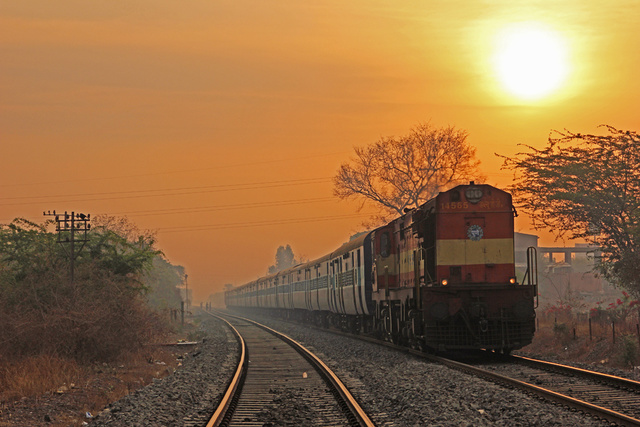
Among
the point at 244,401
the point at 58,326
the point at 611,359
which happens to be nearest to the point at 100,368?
the point at 58,326

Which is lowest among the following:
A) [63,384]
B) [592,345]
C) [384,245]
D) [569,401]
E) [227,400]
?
[63,384]

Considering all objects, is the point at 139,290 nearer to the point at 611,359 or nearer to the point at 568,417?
the point at 611,359

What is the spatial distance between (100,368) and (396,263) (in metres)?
9.53

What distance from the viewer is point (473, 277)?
18859mm

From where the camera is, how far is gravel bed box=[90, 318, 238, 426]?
10.9 meters

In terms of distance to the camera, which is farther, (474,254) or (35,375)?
(474,254)

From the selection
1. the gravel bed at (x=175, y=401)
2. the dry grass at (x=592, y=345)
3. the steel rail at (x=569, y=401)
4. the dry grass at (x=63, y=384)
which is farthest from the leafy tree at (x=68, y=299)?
the dry grass at (x=592, y=345)

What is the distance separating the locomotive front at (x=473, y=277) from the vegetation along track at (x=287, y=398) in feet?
11.2

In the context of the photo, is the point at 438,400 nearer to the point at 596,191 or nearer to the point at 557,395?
the point at 557,395

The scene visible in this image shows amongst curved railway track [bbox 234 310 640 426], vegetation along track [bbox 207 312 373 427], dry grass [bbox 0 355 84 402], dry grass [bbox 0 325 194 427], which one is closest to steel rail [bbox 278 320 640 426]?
curved railway track [bbox 234 310 640 426]

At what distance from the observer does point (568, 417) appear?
32.7 feet

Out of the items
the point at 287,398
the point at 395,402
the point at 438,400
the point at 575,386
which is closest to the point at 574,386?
the point at 575,386

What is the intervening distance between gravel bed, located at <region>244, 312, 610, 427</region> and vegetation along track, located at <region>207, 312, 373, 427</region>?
0.38 meters

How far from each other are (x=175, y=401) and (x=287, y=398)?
A: 6.46 feet
